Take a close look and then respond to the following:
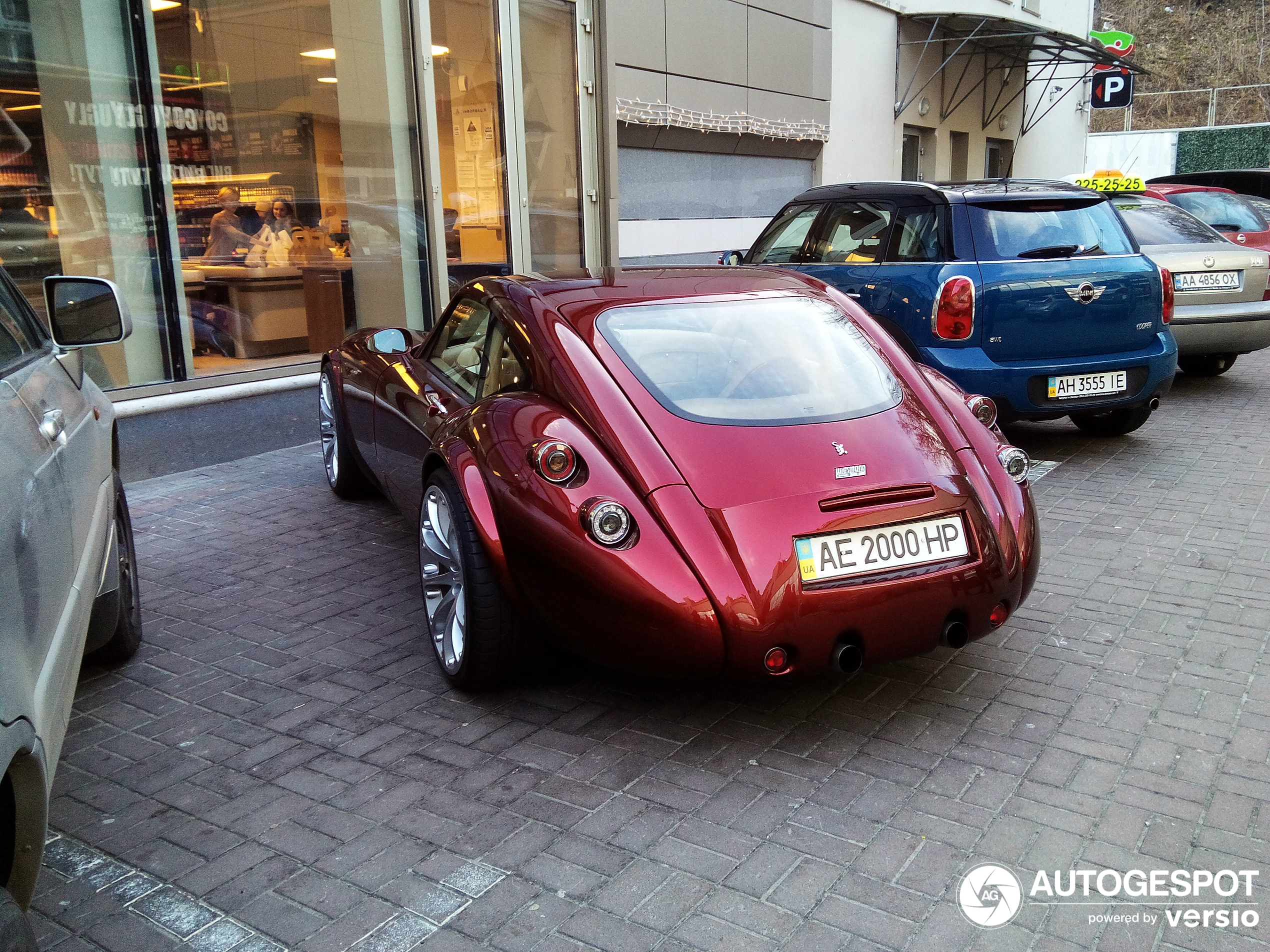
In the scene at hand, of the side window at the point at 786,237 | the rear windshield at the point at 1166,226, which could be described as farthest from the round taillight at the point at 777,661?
the rear windshield at the point at 1166,226

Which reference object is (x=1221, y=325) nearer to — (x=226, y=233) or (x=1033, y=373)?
(x=1033, y=373)

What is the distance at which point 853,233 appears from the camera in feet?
25.3

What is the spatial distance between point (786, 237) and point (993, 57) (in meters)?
15.0

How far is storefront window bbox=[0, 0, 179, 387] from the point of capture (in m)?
6.94

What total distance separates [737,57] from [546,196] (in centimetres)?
420

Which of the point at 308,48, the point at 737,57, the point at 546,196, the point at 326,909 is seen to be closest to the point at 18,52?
the point at 308,48

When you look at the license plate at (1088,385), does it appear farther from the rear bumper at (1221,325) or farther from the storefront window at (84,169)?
the storefront window at (84,169)

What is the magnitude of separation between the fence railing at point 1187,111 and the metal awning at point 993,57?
13.0 m

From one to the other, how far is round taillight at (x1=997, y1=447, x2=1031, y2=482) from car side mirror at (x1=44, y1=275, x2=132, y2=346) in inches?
119

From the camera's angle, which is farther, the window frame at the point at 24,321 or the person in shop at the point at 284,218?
the person in shop at the point at 284,218

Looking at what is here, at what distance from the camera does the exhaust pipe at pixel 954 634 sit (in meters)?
3.44

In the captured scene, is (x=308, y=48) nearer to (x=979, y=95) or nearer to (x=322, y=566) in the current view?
(x=322, y=566)

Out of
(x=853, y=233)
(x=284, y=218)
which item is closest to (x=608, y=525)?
(x=853, y=233)

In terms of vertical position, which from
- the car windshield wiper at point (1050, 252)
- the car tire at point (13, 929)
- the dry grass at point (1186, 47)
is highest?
the dry grass at point (1186, 47)
